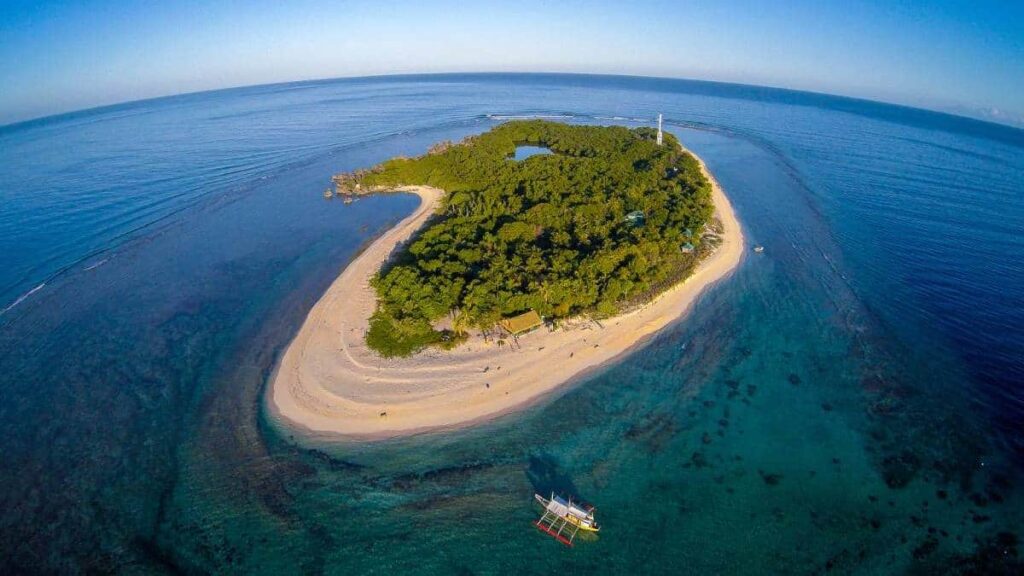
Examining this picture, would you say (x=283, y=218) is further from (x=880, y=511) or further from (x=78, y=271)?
(x=880, y=511)

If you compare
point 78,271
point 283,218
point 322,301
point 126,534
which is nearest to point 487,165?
point 283,218

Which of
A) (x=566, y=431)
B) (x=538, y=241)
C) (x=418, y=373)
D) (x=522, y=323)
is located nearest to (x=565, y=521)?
(x=566, y=431)

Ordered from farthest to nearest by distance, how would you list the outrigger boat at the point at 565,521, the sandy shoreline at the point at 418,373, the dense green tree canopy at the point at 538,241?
1. the dense green tree canopy at the point at 538,241
2. the sandy shoreline at the point at 418,373
3. the outrigger boat at the point at 565,521

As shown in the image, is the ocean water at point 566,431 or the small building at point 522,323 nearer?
the ocean water at point 566,431

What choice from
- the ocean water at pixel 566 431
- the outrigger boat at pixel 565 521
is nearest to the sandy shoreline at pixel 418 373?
the ocean water at pixel 566 431

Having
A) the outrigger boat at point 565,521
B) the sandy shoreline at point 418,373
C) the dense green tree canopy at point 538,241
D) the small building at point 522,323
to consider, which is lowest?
the outrigger boat at point 565,521

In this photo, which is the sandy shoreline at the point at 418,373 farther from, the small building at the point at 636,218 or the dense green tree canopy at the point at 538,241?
the small building at the point at 636,218

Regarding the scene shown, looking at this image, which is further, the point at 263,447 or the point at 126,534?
the point at 263,447
